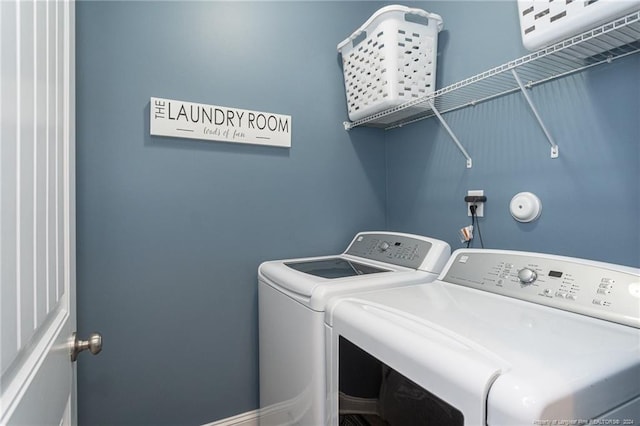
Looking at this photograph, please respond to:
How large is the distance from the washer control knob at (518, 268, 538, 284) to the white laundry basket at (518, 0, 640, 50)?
67cm

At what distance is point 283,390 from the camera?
4.15ft

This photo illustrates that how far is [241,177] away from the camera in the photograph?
1.62m

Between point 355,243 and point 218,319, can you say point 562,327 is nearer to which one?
point 355,243

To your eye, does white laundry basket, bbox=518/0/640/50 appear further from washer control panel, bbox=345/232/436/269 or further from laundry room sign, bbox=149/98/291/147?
laundry room sign, bbox=149/98/291/147

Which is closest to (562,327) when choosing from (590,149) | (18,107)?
(590,149)

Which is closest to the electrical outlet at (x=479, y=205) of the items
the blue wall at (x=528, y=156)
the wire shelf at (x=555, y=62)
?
the blue wall at (x=528, y=156)

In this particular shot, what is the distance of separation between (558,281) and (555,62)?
715mm

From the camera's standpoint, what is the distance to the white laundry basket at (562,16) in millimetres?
803

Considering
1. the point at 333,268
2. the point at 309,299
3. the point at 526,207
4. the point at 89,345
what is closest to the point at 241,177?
the point at 333,268

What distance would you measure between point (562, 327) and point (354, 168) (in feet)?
4.38

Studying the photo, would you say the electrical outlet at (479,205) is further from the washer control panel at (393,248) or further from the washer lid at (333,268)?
the washer lid at (333,268)

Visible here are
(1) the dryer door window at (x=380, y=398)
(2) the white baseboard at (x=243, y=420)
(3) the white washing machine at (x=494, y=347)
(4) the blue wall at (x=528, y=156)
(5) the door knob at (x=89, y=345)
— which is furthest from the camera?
(2) the white baseboard at (x=243, y=420)

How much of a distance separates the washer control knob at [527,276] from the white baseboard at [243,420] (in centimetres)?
139

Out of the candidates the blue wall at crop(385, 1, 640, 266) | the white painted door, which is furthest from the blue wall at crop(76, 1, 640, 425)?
the white painted door
